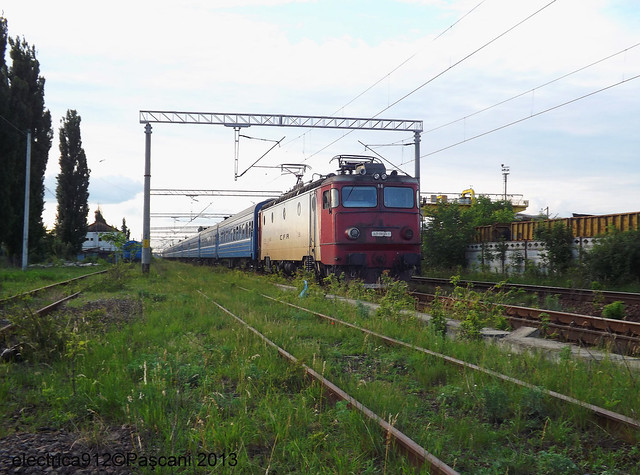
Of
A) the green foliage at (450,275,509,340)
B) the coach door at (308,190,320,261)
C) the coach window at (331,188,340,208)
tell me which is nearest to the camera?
the green foliage at (450,275,509,340)

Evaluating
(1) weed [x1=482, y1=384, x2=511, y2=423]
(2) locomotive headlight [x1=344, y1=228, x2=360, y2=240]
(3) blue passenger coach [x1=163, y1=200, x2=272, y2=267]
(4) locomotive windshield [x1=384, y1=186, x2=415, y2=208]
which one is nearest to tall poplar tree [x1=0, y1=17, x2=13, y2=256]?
(3) blue passenger coach [x1=163, y1=200, x2=272, y2=267]

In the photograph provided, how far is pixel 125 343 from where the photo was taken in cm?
725

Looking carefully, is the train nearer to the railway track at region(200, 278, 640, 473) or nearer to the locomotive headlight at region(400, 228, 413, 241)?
the locomotive headlight at region(400, 228, 413, 241)

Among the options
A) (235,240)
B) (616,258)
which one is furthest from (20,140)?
(616,258)

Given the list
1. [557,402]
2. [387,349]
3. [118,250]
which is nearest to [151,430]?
[557,402]

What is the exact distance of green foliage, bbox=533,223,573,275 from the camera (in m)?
19.5

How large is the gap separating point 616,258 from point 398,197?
23.2ft

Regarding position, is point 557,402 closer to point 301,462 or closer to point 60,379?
point 301,462

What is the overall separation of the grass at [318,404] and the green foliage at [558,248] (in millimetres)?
13832

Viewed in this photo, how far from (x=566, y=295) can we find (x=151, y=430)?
489 inches

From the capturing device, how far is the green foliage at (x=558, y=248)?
64.0 ft

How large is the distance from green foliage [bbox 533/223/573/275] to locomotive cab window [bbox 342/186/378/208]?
8469mm

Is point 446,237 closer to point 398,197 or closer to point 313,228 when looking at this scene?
point 398,197

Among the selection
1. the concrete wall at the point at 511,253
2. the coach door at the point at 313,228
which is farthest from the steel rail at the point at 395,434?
the concrete wall at the point at 511,253
